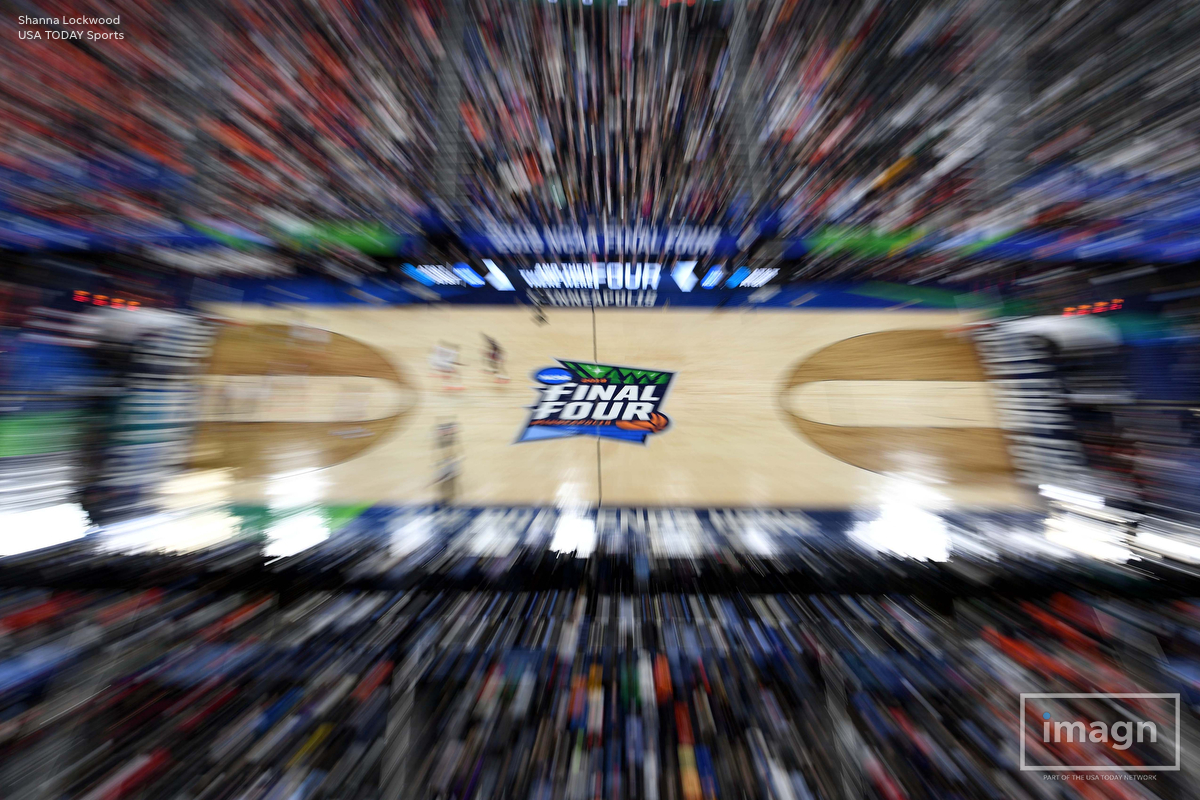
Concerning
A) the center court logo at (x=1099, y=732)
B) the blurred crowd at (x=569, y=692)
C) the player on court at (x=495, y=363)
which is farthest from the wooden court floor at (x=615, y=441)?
the center court logo at (x=1099, y=732)

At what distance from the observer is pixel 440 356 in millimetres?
1094

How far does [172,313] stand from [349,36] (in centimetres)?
86

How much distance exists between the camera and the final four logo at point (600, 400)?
108 cm

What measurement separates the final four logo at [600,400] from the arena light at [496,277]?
257mm

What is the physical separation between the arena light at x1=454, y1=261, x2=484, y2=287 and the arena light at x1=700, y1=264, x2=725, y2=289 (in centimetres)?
63

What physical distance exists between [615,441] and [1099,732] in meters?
1.09

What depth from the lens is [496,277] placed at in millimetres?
1068

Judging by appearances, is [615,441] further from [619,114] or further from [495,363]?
[619,114]

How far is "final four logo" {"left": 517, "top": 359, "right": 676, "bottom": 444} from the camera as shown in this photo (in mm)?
1079

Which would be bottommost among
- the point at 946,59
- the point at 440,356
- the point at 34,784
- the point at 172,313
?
the point at 34,784

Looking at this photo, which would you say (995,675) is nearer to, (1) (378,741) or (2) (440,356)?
(1) (378,741)

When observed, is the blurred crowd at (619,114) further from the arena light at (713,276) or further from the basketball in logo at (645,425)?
the basketball in logo at (645,425)

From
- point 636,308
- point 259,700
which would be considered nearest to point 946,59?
point 636,308

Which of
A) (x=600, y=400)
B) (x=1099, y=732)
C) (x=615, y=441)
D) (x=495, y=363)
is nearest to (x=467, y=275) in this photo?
(x=495, y=363)
